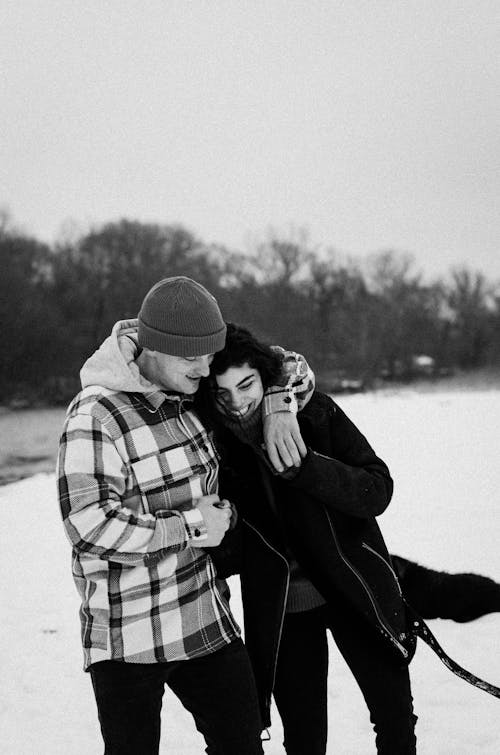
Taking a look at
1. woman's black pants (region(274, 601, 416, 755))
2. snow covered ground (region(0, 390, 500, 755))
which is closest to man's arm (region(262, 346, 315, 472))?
woman's black pants (region(274, 601, 416, 755))

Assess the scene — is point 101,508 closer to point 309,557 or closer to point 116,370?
point 116,370

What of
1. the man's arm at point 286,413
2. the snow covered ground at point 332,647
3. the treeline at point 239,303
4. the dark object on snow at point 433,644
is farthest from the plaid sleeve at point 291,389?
the treeline at point 239,303

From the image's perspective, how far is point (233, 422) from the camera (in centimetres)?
186

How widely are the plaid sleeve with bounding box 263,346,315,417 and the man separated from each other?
31 millimetres

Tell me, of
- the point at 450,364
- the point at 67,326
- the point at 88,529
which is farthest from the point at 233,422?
the point at 450,364

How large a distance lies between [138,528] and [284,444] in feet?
1.51

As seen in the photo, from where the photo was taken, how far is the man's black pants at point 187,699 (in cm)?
157

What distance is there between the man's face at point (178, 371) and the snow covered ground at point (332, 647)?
1.96m

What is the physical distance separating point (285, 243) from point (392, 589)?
2113 inches

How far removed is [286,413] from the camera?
1777mm

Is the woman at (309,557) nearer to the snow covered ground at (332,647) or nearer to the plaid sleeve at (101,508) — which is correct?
the plaid sleeve at (101,508)

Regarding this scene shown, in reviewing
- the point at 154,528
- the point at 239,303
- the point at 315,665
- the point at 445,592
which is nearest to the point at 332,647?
the point at 445,592

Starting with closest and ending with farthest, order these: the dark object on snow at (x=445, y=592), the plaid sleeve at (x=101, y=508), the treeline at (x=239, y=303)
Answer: the plaid sleeve at (x=101, y=508) < the dark object on snow at (x=445, y=592) < the treeline at (x=239, y=303)

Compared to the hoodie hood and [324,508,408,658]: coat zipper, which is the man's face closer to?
the hoodie hood
